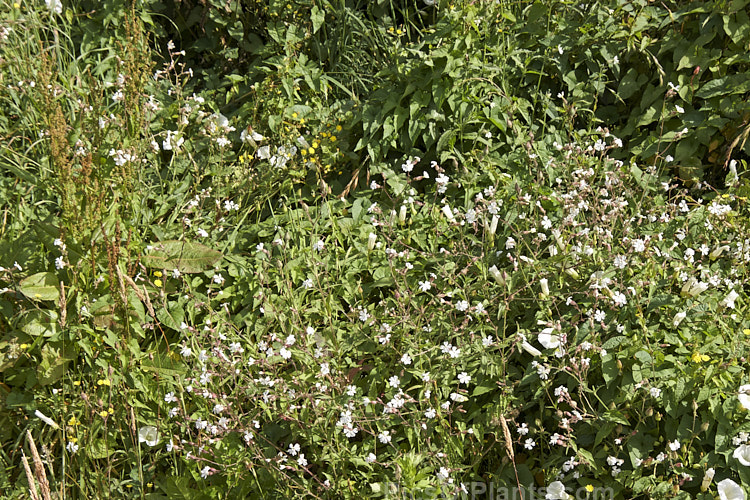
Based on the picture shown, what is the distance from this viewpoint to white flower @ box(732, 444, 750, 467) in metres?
2.21

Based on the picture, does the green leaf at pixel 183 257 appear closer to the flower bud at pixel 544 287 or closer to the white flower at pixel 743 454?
the flower bud at pixel 544 287

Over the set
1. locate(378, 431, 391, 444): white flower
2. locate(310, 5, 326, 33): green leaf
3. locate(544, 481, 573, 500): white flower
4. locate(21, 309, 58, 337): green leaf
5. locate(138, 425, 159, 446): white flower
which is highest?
locate(310, 5, 326, 33): green leaf

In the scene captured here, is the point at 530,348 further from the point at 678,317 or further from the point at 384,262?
the point at 384,262

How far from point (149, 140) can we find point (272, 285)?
112 centimetres

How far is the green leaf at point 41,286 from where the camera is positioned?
9.20 ft

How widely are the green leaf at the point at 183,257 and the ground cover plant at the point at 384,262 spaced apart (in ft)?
0.04

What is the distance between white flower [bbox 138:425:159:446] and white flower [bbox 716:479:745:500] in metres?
1.98

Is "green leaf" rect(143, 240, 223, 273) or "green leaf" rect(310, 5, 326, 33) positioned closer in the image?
"green leaf" rect(143, 240, 223, 273)

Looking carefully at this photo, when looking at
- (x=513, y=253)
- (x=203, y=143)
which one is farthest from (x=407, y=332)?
(x=203, y=143)

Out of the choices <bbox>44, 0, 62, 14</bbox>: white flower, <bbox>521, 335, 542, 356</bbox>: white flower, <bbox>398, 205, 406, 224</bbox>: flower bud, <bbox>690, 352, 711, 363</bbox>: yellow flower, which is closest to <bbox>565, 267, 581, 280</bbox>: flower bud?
<bbox>521, 335, 542, 356</bbox>: white flower

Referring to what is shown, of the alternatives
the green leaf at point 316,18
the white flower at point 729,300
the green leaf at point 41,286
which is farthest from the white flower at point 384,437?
the green leaf at point 316,18

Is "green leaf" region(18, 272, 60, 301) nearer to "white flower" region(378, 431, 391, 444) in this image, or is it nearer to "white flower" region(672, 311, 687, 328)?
"white flower" region(378, 431, 391, 444)

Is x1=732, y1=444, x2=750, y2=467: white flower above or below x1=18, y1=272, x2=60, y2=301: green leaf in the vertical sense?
above

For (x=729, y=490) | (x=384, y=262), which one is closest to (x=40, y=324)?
(x=384, y=262)
